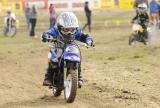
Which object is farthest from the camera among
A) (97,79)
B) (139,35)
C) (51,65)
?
(139,35)

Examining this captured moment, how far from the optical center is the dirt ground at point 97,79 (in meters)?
10.6

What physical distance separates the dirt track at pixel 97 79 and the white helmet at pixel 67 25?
3.96 ft

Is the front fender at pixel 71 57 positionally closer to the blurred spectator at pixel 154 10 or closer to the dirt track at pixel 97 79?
the dirt track at pixel 97 79

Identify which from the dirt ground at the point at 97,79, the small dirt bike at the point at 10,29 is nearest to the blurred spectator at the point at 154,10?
the small dirt bike at the point at 10,29

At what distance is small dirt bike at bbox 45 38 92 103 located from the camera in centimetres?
1012

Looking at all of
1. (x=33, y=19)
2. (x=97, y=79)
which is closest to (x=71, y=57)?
(x=97, y=79)

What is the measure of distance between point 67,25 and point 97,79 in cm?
359

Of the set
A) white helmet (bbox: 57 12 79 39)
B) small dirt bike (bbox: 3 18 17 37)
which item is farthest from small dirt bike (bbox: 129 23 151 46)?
white helmet (bbox: 57 12 79 39)

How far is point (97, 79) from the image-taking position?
13.8 m

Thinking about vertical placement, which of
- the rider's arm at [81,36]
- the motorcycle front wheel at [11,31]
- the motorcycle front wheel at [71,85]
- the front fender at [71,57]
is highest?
the rider's arm at [81,36]

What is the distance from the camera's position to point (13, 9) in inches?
1604

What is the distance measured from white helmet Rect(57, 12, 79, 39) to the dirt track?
1207 millimetres

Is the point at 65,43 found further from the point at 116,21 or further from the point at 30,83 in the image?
the point at 116,21

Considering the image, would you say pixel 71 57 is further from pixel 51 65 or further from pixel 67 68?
pixel 51 65
